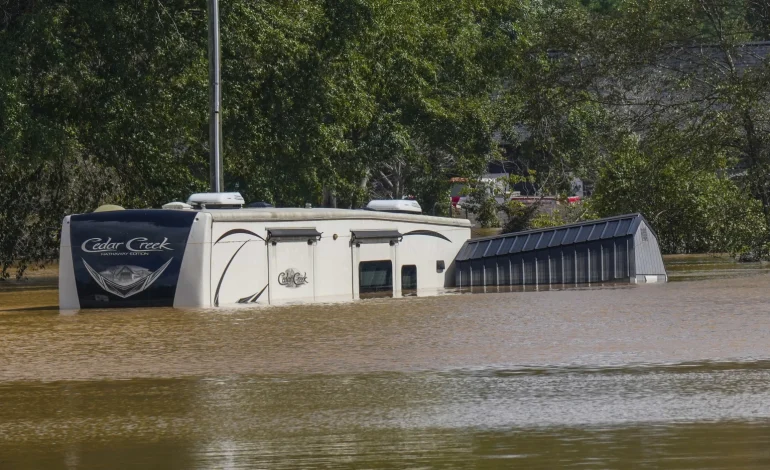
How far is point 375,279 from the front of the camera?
90.4 feet

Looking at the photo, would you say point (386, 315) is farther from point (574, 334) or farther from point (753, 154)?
point (753, 154)

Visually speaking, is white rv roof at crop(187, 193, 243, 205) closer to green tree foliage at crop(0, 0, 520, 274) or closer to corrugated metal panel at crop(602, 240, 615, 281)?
green tree foliage at crop(0, 0, 520, 274)

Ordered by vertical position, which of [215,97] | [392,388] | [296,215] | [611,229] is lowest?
[392,388]

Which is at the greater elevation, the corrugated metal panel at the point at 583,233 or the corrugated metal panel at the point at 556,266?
the corrugated metal panel at the point at 583,233

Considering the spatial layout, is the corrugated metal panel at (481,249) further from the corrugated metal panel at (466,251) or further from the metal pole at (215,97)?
the metal pole at (215,97)

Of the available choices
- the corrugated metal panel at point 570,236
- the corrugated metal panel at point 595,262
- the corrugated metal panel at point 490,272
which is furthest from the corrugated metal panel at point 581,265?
the corrugated metal panel at point 490,272

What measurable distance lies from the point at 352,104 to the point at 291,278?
11.3 metres

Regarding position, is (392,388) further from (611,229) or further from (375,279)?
(611,229)

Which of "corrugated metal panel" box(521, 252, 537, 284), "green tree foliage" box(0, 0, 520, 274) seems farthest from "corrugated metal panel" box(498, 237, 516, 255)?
"green tree foliage" box(0, 0, 520, 274)

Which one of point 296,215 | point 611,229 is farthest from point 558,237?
point 296,215

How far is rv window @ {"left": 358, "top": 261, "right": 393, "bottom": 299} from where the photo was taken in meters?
27.1

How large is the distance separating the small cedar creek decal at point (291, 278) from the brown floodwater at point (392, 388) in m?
2.74

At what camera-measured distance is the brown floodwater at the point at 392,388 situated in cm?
911

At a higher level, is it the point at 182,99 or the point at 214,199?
the point at 182,99
